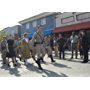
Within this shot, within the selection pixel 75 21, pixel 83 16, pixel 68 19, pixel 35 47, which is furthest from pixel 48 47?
pixel 75 21

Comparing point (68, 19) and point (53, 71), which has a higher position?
point (68, 19)

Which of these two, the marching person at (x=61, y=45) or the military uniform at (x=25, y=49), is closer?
the military uniform at (x=25, y=49)

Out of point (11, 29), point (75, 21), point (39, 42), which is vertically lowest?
point (39, 42)

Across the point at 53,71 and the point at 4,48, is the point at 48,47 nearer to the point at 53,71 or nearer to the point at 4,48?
the point at 4,48

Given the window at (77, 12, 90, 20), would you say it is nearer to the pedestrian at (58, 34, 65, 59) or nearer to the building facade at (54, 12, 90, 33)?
the building facade at (54, 12, 90, 33)

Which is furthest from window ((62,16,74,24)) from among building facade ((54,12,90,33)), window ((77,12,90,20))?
window ((77,12,90,20))

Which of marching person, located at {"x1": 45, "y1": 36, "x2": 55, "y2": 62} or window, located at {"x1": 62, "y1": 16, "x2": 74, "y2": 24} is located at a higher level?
window, located at {"x1": 62, "y1": 16, "x2": 74, "y2": 24}

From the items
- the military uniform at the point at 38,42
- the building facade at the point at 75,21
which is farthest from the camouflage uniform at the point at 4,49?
the building facade at the point at 75,21

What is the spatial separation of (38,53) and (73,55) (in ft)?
10.6

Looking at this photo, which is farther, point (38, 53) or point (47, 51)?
point (47, 51)

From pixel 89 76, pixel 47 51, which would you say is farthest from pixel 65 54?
→ pixel 89 76

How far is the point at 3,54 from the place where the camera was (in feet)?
33.0

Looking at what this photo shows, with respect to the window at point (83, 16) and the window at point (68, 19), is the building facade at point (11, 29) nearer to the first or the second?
the window at point (83, 16)
